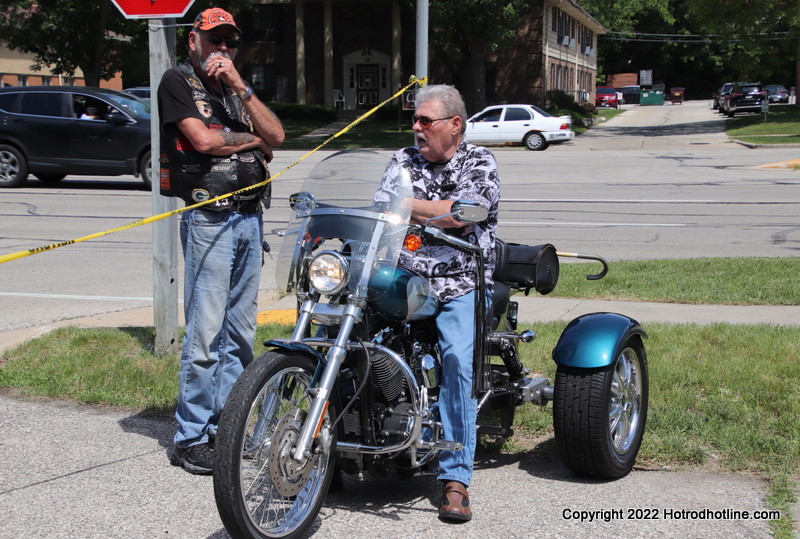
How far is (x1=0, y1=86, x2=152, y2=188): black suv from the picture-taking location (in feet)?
58.8

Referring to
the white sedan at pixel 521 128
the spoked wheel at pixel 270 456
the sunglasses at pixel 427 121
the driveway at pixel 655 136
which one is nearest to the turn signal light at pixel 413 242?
the sunglasses at pixel 427 121

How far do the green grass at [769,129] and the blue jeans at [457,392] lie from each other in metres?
27.7

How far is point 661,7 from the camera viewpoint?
284 feet

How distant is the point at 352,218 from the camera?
3992 millimetres

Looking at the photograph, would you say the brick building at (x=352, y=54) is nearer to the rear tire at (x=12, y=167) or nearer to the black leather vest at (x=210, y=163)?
the rear tire at (x=12, y=167)

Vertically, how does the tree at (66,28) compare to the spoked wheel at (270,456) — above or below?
above

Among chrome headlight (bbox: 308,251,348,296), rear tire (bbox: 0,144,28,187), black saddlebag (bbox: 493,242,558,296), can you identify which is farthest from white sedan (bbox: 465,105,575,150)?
chrome headlight (bbox: 308,251,348,296)

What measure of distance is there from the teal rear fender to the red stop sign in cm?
308

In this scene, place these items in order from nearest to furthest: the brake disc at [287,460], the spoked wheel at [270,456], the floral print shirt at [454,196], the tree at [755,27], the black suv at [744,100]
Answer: the spoked wheel at [270,456]
the brake disc at [287,460]
the floral print shirt at [454,196]
the tree at [755,27]
the black suv at [744,100]

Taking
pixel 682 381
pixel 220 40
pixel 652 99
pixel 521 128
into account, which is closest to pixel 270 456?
pixel 220 40

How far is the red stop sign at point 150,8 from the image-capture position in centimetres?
584

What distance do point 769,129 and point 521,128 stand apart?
1055 cm

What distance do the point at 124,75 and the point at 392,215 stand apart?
49.0 meters

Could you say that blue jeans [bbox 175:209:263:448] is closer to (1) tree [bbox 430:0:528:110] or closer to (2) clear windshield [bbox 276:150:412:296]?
(2) clear windshield [bbox 276:150:412:296]
